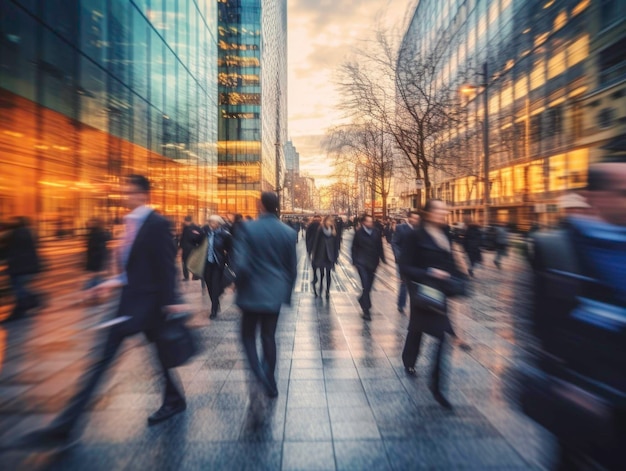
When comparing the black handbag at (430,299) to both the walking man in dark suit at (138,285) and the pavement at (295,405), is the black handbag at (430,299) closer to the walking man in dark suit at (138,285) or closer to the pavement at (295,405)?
the pavement at (295,405)

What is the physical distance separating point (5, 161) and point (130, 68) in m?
7.96

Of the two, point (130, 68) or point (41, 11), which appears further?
point (130, 68)

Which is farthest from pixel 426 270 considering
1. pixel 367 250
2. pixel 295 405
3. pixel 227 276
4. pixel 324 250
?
pixel 324 250

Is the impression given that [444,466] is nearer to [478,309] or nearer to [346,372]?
[346,372]

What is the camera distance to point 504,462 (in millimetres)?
3262

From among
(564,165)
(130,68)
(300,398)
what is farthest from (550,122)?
(300,398)

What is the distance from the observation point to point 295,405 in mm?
4355

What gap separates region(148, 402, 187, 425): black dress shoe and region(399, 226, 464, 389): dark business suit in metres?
2.42

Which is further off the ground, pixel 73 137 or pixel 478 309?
pixel 73 137

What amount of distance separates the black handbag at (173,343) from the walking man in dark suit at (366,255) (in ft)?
16.3

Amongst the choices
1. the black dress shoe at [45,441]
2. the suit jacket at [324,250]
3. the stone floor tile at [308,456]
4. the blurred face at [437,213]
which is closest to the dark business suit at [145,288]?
the black dress shoe at [45,441]

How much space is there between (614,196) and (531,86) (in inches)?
1427

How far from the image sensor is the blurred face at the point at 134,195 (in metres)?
3.81

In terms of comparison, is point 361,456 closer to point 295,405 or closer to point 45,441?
point 295,405
